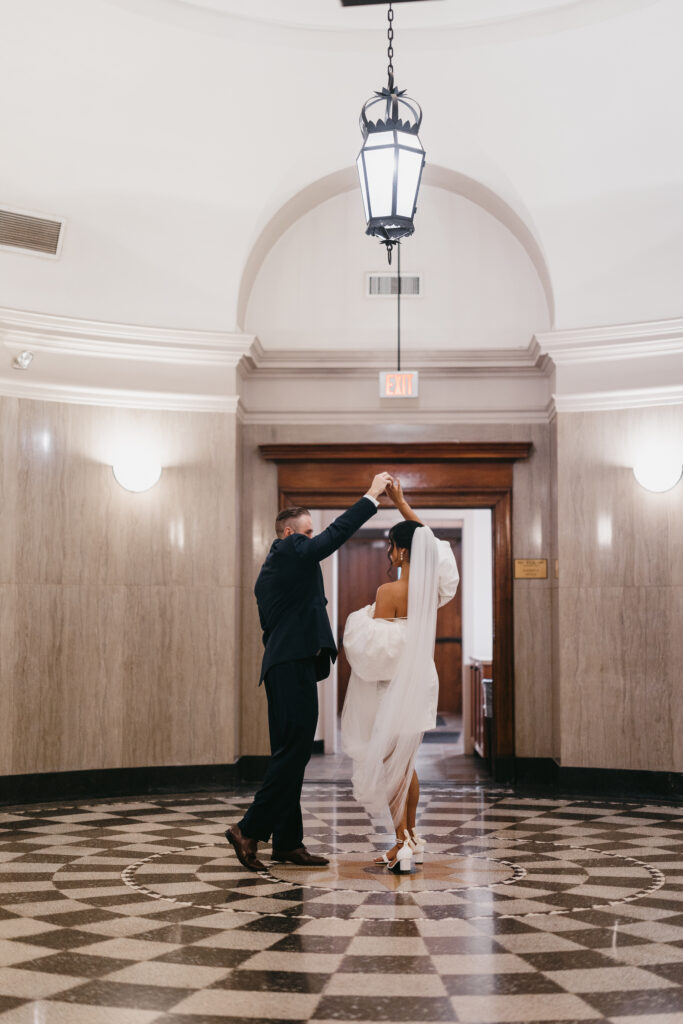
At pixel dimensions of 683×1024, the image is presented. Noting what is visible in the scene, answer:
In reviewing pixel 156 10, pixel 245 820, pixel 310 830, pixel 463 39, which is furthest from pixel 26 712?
pixel 463 39

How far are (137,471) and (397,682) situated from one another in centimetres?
345

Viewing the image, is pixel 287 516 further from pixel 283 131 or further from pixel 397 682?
pixel 283 131

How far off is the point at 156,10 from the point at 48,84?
877 mm

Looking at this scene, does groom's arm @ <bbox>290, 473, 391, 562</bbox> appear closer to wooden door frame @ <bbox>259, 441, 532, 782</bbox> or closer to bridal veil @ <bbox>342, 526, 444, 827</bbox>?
bridal veil @ <bbox>342, 526, 444, 827</bbox>

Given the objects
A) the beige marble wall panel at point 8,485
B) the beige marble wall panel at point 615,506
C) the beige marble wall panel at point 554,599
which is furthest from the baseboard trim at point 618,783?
the beige marble wall panel at point 8,485

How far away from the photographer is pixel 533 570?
26.7 ft

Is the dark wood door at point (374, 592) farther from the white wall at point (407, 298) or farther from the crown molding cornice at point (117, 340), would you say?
the crown molding cornice at point (117, 340)

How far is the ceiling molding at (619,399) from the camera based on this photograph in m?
7.55

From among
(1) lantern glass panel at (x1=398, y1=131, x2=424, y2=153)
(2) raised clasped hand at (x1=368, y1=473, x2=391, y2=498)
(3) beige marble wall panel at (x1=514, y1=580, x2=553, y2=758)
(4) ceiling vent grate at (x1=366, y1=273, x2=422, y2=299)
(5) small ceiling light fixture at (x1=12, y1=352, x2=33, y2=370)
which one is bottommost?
(3) beige marble wall panel at (x1=514, y1=580, x2=553, y2=758)

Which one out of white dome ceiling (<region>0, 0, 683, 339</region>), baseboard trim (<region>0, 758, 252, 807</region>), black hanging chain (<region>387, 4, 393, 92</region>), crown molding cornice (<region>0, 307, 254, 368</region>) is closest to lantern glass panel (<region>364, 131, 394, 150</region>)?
black hanging chain (<region>387, 4, 393, 92</region>)

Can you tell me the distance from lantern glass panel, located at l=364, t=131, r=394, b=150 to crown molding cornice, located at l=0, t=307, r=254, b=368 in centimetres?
283

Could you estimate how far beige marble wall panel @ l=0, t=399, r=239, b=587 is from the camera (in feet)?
24.1

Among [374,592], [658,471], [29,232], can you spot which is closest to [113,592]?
[29,232]

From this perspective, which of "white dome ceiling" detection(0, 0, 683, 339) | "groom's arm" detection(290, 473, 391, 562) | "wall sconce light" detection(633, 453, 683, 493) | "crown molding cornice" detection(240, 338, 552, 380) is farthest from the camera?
"crown molding cornice" detection(240, 338, 552, 380)
